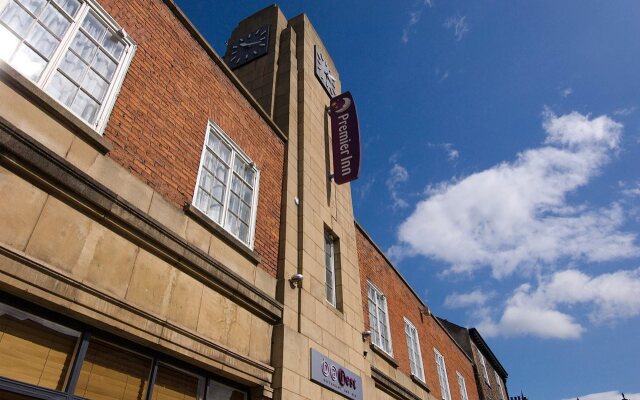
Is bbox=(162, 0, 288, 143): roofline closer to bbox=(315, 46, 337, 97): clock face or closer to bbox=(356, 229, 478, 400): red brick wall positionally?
bbox=(315, 46, 337, 97): clock face

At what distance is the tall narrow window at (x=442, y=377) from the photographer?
1722 centimetres

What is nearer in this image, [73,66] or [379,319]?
[73,66]

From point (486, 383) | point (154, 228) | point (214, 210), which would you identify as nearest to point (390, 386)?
point (214, 210)

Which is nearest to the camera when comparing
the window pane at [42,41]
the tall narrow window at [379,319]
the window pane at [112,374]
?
the window pane at [112,374]

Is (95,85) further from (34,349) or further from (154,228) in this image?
(34,349)

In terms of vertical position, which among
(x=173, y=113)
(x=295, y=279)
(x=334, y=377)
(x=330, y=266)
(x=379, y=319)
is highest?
(x=173, y=113)

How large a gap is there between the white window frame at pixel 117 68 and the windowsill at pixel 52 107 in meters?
0.09

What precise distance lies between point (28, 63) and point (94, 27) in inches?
55.0

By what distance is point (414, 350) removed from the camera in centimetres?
1553

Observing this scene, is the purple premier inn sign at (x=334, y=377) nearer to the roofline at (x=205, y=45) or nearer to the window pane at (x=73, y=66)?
the roofline at (x=205, y=45)

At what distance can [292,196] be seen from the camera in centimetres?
970

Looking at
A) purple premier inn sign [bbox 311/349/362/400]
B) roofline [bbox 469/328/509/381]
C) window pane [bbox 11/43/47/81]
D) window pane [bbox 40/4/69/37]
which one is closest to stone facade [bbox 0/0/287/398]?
window pane [bbox 11/43/47/81]

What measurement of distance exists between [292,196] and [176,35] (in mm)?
4026

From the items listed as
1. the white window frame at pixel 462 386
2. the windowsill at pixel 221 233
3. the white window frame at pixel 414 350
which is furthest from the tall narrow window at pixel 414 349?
the windowsill at pixel 221 233
